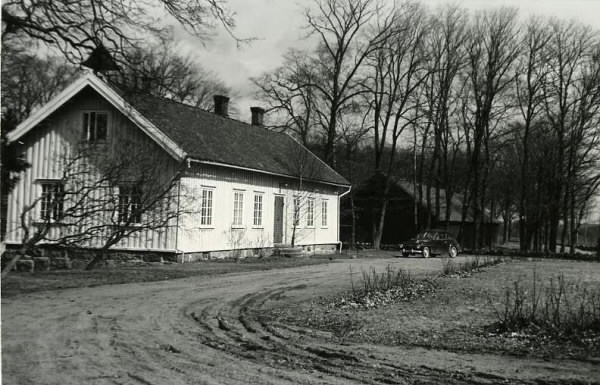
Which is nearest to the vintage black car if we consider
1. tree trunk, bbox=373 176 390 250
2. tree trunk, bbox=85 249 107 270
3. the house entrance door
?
the house entrance door

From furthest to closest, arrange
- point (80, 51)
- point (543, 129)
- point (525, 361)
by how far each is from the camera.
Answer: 1. point (543, 129)
2. point (80, 51)
3. point (525, 361)

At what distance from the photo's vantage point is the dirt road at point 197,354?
6.21 meters

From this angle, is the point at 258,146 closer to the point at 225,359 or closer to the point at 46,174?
the point at 46,174

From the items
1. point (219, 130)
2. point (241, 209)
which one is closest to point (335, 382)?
point (241, 209)

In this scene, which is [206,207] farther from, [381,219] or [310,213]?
[381,219]

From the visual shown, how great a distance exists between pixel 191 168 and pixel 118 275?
229 inches

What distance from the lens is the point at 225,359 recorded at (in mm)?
7008

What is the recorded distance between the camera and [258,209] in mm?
25094

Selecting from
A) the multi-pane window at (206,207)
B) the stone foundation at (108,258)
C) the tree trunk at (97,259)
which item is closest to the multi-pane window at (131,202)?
the tree trunk at (97,259)

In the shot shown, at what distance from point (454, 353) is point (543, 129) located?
38.4 meters

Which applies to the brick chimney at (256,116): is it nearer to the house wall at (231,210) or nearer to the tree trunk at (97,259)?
the house wall at (231,210)

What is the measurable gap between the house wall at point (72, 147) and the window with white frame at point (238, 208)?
3.74m

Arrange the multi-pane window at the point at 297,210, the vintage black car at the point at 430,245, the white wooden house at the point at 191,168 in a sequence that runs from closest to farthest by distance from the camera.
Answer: the white wooden house at the point at 191,168, the multi-pane window at the point at 297,210, the vintage black car at the point at 430,245

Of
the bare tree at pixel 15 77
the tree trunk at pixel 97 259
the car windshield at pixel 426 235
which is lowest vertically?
the tree trunk at pixel 97 259
